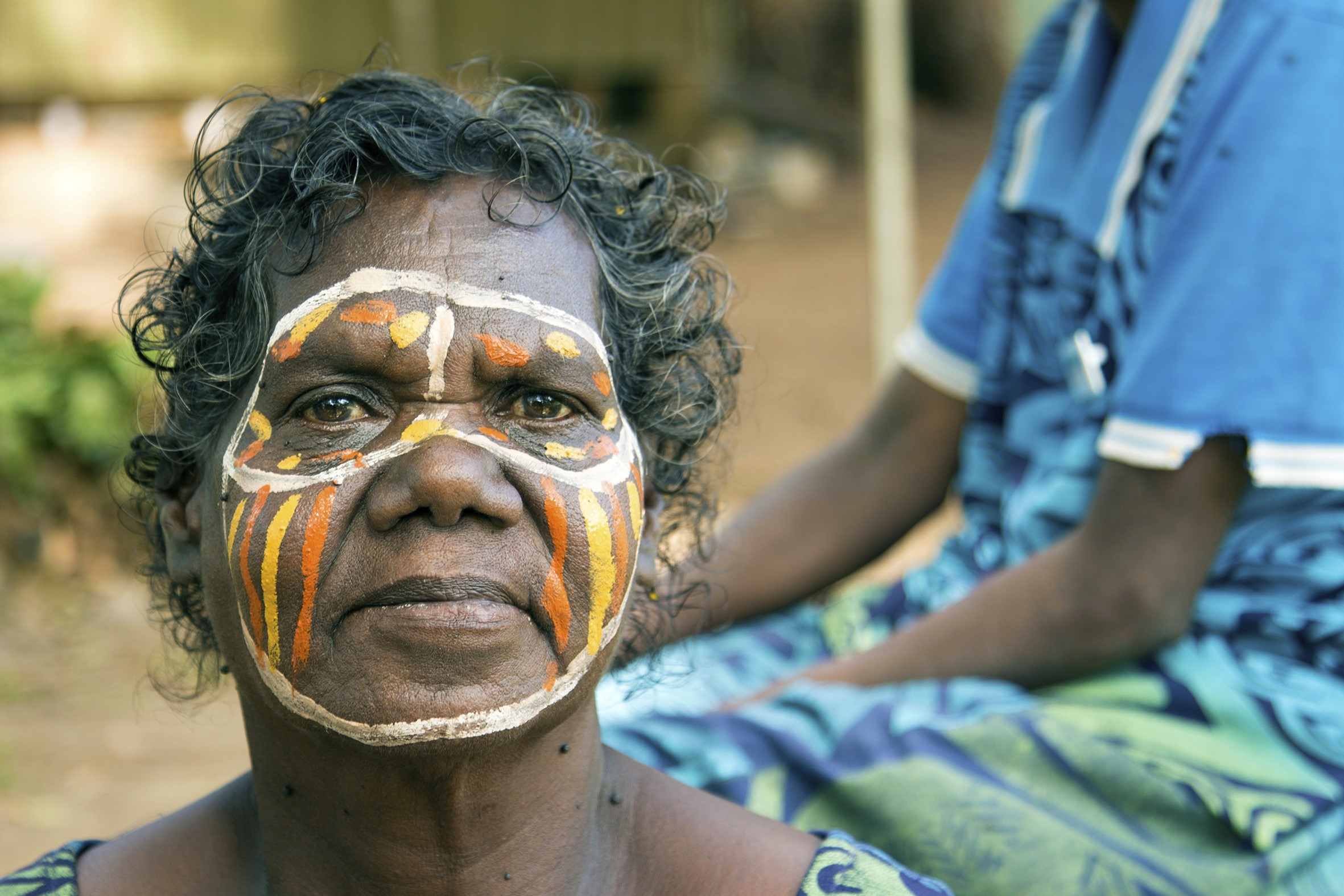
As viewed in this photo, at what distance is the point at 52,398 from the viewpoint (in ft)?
17.4

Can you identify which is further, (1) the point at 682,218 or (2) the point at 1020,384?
(2) the point at 1020,384

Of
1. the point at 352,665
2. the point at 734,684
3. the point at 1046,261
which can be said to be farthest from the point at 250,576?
the point at 1046,261

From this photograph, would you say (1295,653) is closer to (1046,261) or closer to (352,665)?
(1046,261)

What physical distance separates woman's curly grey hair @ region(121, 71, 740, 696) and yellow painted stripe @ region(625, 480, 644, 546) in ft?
0.53

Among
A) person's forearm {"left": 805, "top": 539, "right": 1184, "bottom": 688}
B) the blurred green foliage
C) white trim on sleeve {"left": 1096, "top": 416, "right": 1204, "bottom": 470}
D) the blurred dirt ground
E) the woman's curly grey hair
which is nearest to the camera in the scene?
the woman's curly grey hair

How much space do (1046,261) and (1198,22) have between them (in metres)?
0.53

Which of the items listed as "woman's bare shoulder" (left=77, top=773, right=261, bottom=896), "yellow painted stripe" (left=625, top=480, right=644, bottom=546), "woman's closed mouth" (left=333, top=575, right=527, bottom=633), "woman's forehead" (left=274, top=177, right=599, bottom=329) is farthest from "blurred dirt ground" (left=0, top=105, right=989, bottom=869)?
"woman's closed mouth" (left=333, top=575, right=527, bottom=633)

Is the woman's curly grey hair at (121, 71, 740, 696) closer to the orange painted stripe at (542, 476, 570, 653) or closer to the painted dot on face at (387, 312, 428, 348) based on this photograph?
the painted dot on face at (387, 312, 428, 348)

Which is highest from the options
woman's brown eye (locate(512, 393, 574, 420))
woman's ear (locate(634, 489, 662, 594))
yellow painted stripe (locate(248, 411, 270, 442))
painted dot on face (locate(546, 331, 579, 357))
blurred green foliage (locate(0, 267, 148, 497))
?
painted dot on face (locate(546, 331, 579, 357))

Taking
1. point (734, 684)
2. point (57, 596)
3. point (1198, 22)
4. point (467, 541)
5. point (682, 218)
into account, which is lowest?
point (57, 596)

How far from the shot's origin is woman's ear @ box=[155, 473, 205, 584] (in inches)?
64.8

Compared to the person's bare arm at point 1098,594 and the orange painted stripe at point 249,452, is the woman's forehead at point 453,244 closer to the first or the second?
the orange painted stripe at point 249,452

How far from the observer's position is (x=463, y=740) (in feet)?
4.50

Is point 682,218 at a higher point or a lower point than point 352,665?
higher
